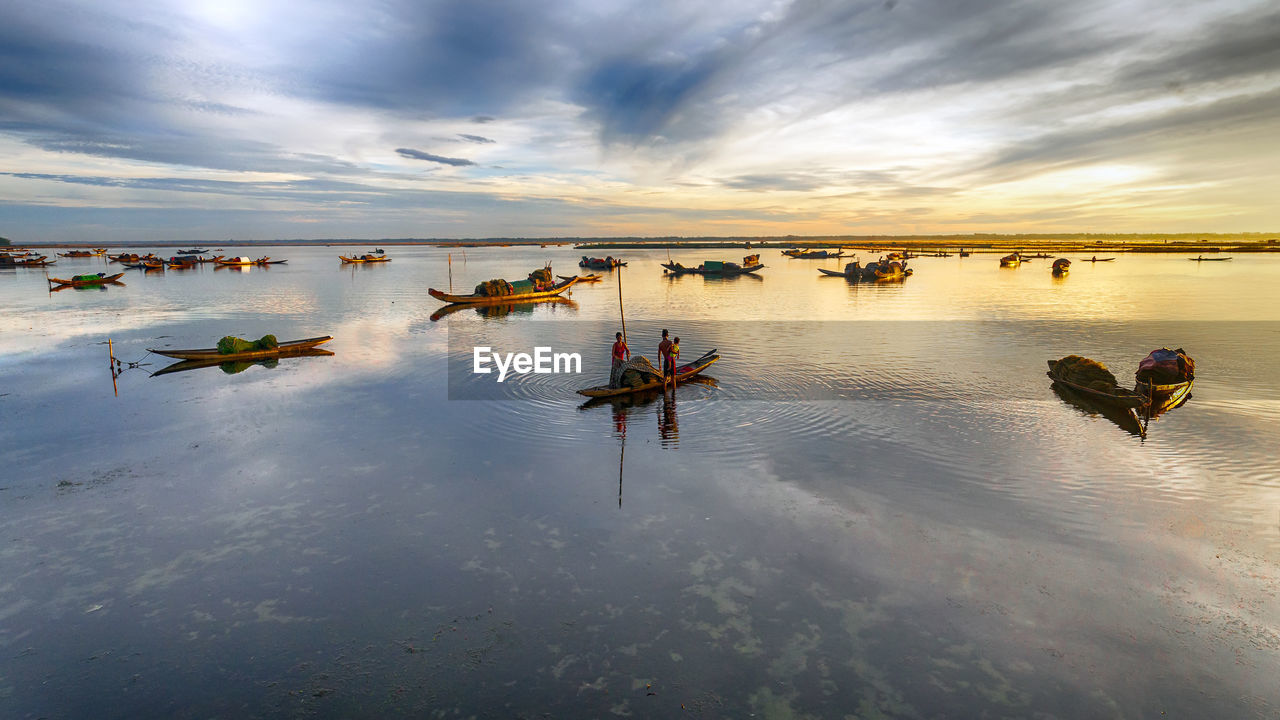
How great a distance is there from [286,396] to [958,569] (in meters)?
18.5

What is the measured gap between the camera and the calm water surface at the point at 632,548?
616cm

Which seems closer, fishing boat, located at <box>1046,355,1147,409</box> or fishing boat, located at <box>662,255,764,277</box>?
fishing boat, located at <box>1046,355,1147,409</box>

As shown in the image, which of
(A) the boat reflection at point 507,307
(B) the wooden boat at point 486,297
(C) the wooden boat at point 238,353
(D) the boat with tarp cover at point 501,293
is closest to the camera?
(C) the wooden boat at point 238,353

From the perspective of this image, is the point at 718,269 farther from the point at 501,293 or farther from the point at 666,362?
the point at 666,362

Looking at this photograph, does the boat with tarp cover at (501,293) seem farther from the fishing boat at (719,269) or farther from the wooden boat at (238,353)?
the fishing boat at (719,269)

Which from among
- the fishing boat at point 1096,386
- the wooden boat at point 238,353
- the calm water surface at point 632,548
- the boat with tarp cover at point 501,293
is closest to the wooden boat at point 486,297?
the boat with tarp cover at point 501,293

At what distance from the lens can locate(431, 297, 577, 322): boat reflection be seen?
3762 centimetres

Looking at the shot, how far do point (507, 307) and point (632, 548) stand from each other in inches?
1399

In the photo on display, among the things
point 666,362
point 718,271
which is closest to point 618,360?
point 666,362

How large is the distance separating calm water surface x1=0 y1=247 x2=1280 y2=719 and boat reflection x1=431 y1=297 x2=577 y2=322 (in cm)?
1799

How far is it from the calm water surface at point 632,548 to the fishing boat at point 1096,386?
27.4 inches

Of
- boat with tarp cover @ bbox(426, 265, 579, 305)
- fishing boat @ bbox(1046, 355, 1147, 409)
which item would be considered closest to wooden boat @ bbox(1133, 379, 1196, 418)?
fishing boat @ bbox(1046, 355, 1147, 409)

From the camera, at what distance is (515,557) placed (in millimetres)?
8609

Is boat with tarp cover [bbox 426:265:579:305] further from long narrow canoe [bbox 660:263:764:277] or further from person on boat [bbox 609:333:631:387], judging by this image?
long narrow canoe [bbox 660:263:764:277]
